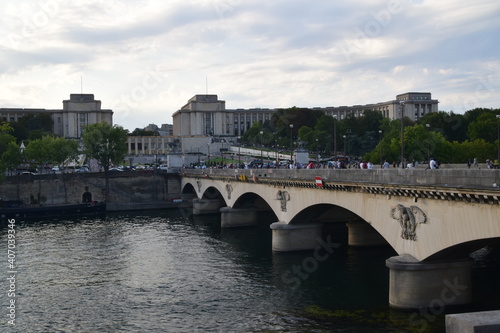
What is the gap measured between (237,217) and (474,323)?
53060 mm

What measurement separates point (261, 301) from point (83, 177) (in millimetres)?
72616

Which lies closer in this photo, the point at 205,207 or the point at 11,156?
the point at 205,207

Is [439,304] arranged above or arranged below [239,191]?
below

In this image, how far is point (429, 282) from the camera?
27797 millimetres

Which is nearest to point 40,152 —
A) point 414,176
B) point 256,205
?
point 256,205

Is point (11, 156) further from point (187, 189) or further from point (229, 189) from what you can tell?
point (229, 189)

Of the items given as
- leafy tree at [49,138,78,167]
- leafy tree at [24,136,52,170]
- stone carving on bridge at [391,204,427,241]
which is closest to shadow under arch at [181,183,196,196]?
leafy tree at [49,138,78,167]

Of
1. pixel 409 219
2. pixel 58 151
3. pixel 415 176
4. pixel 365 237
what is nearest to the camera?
pixel 415 176

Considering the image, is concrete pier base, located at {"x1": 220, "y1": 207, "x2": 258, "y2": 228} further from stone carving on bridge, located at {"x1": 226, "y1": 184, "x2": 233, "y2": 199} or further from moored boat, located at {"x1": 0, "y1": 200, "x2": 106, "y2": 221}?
moored boat, located at {"x1": 0, "y1": 200, "x2": 106, "y2": 221}

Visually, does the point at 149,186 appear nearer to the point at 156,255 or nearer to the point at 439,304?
the point at 156,255

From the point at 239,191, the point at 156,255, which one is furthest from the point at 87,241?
the point at 239,191

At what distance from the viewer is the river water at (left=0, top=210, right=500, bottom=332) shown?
28.9 meters

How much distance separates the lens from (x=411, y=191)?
27969mm

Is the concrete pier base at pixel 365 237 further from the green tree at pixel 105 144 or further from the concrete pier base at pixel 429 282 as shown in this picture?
the green tree at pixel 105 144
